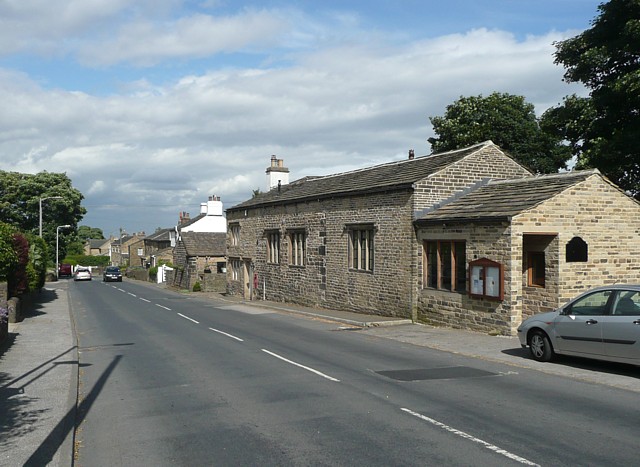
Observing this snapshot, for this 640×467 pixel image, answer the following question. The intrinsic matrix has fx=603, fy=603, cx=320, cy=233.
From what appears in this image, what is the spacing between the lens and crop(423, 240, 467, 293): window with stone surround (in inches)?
731

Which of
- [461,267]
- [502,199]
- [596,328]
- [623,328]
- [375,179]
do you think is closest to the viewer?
[623,328]

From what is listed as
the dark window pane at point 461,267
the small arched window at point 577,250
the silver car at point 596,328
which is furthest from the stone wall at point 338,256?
the silver car at point 596,328

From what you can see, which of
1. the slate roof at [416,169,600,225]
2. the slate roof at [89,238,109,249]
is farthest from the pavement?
the slate roof at [89,238,109,249]

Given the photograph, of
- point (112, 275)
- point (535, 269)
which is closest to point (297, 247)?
point (535, 269)

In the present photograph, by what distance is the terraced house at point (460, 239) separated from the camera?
16.6 meters

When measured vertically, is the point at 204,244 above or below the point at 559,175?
below

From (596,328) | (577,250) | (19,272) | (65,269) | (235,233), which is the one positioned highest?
(235,233)

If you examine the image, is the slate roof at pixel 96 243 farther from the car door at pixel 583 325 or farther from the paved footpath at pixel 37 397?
the car door at pixel 583 325

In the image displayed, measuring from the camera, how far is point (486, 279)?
17.1m

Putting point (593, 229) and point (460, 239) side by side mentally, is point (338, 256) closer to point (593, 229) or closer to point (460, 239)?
point (460, 239)

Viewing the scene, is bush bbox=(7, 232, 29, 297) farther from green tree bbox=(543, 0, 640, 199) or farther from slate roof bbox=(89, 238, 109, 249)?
slate roof bbox=(89, 238, 109, 249)

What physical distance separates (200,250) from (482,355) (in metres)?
40.7

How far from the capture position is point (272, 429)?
7.61 m

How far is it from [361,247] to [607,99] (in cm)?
1105
